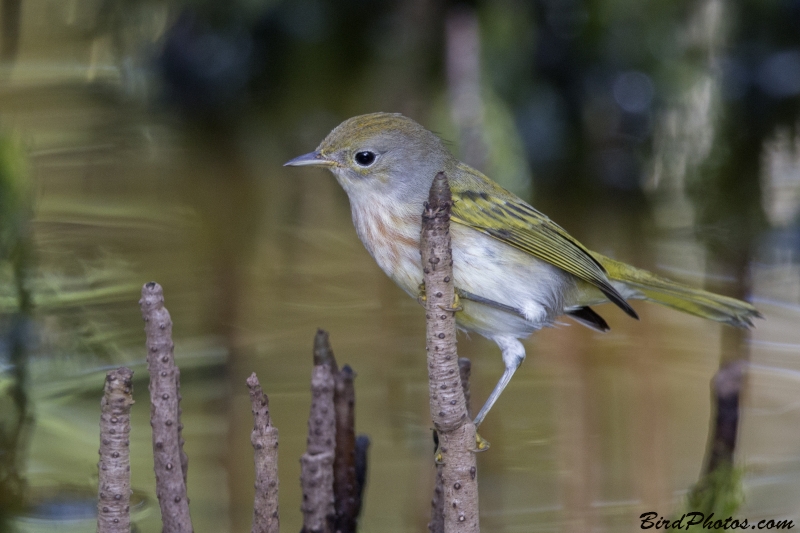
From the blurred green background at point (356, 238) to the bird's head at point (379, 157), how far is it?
1.15 metres

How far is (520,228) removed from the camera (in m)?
2.45

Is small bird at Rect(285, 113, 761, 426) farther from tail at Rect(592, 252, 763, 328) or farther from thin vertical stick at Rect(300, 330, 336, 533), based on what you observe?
thin vertical stick at Rect(300, 330, 336, 533)

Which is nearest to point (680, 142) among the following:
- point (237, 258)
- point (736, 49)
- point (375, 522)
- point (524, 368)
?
point (736, 49)

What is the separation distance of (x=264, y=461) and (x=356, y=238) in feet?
11.0

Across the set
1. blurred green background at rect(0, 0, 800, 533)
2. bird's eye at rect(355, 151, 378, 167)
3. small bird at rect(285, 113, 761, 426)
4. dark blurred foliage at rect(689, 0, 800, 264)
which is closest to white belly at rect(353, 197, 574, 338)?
small bird at rect(285, 113, 761, 426)

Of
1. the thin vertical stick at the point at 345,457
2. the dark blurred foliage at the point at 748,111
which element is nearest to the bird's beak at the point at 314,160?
the thin vertical stick at the point at 345,457

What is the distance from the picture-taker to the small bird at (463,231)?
2.28 m

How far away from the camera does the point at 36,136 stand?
5.96 m

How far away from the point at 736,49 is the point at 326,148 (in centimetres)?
414

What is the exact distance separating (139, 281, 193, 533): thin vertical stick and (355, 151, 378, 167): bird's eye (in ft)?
2.47

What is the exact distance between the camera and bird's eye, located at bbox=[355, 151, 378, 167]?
235 centimetres

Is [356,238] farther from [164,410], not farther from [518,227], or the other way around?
[164,410]

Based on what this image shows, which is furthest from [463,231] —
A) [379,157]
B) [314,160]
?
[314,160]

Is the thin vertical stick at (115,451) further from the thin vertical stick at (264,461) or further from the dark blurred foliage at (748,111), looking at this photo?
the dark blurred foliage at (748,111)
